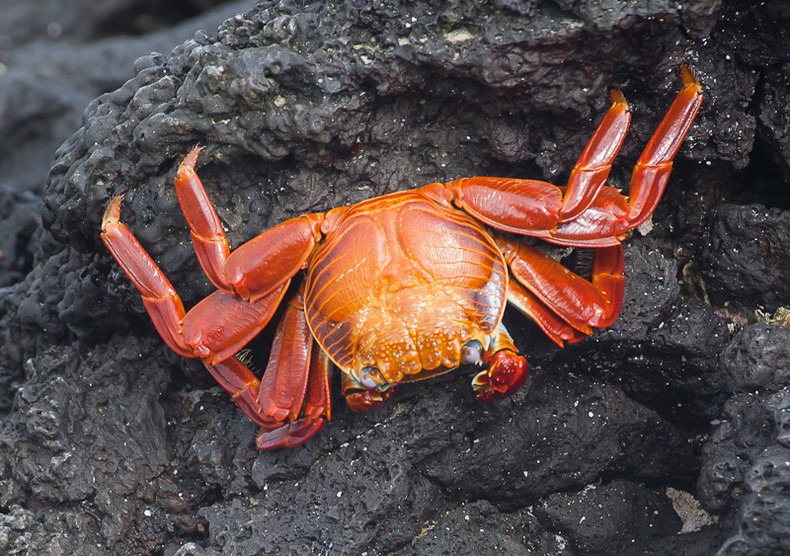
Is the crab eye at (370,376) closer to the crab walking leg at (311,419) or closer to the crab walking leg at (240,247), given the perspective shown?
the crab walking leg at (311,419)

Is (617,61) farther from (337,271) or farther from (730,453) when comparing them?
(730,453)

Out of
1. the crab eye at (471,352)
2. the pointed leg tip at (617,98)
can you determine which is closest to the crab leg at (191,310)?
the crab eye at (471,352)

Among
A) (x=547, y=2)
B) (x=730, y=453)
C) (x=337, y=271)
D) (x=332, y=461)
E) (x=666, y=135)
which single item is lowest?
(x=332, y=461)

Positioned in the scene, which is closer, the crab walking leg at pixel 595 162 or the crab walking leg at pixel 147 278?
the crab walking leg at pixel 595 162

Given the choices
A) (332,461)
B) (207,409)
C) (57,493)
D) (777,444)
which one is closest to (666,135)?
(777,444)

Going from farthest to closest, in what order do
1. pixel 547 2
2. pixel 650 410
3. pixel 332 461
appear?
pixel 650 410 < pixel 332 461 < pixel 547 2

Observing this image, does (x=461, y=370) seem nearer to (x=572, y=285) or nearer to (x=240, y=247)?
(x=572, y=285)

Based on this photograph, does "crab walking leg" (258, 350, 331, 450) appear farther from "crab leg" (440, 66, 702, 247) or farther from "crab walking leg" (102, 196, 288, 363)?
"crab leg" (440, 66, 702, 247)
